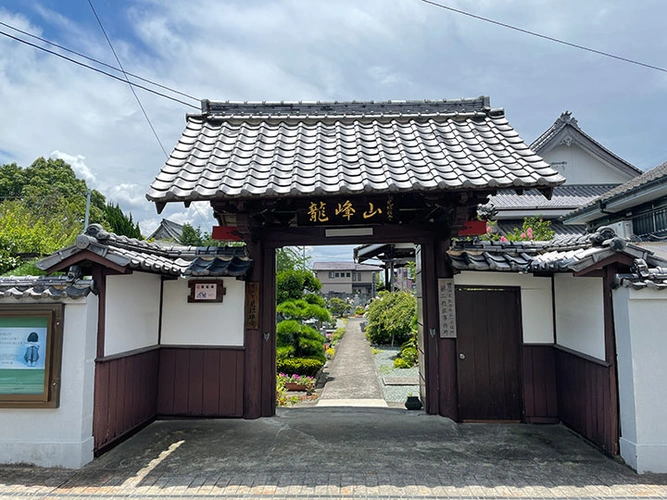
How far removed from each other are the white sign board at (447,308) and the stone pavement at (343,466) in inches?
49.8

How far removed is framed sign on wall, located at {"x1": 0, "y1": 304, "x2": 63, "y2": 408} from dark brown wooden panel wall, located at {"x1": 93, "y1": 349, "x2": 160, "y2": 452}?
0.45 meters

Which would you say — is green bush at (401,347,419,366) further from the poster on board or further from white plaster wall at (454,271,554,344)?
the poster on board

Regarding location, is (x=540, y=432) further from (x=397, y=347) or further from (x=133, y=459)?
(x=397, y=347)

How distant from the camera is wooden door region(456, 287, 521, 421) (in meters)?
5.71

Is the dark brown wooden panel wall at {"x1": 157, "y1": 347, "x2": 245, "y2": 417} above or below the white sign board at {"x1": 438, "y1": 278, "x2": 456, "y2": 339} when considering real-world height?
below

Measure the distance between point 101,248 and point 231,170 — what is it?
5.66 ft

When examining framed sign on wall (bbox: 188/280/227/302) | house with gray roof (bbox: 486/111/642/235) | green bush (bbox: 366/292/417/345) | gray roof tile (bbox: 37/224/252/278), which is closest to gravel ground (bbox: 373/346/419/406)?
green bush (bbox: 366/292/417/345)

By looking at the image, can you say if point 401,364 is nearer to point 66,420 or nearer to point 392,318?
point 392,318

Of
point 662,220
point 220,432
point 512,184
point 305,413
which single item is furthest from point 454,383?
point 662,220

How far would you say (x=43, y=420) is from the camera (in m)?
4.27

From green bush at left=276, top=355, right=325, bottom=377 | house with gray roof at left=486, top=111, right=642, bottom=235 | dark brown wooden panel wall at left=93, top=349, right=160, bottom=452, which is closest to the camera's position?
dark brown wooden panel wall at left=93, top=349, right=160, bottom=452

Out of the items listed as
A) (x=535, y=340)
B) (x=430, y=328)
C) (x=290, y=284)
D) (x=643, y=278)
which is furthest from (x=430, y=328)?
(x=290, y=284)

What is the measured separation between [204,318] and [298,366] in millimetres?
4530

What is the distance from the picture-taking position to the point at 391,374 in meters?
11.2
